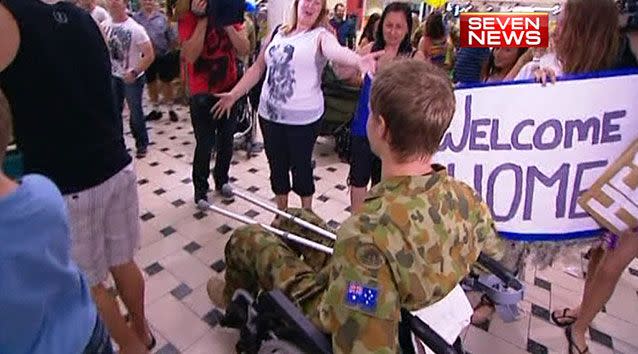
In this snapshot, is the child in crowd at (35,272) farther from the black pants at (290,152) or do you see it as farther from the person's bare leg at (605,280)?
the person's bare leg at (605,280)

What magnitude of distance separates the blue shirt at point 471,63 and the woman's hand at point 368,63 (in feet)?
2.33

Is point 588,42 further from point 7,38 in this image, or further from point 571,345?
point 7,38

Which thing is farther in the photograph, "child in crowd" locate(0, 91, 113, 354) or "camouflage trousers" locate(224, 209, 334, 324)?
"camouflage trousers" locate(224, 209, 334, 324)

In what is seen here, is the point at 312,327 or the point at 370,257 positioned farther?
the point at 312,327

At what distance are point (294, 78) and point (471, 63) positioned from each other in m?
1.01

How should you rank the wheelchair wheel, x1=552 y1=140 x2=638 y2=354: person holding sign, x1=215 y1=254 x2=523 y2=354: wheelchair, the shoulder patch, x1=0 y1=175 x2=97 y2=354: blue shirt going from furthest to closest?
x1=552 y1=140 x2=638 y2=354: person holding sign, the wheelchair wheel, x1=215 y1=254 x2=523 y2=354: wheelchair, the shoulder patch, x1=0 y1=175 x2=97 y2=354: blue shirt

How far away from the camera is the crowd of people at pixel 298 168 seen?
76 centimetres

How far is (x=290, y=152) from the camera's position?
2199mm

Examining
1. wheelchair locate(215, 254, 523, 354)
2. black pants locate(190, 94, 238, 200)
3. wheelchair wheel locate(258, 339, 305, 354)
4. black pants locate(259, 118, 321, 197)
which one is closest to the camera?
wheelchair locate(215, 254, 523, 354)

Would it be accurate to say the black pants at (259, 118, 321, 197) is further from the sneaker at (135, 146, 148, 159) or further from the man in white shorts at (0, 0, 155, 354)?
the sneaker at (135, 146, 148, 159)

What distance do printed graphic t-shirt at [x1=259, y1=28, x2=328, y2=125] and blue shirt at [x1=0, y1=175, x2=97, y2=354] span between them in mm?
1368

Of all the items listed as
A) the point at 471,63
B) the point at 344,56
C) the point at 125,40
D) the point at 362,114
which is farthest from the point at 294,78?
the point at 125,40

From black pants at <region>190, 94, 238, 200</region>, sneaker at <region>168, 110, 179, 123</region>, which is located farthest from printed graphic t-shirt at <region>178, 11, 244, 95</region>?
sneaker at <region>168, 110, 179, 123</region>

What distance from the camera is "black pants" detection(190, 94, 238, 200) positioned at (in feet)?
8.28
